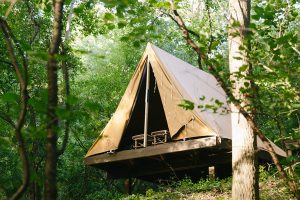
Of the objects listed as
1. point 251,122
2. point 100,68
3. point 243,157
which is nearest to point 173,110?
point 243,157

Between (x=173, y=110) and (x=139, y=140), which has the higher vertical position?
(x=173, y=110)

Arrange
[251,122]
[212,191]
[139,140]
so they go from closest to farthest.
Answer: [251,122]
[212,191]
[139,140]

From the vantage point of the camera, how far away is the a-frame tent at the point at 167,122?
8.45 m

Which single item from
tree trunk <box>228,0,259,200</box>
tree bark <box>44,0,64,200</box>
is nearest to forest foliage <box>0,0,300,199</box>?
tree bark <box>44,0,64,200</box>

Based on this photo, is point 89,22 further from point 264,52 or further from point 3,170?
point 264,52

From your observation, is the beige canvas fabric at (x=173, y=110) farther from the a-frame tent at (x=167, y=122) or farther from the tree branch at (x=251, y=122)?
the tree branch at (x=251, y=122)

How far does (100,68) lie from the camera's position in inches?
898

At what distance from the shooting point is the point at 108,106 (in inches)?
704

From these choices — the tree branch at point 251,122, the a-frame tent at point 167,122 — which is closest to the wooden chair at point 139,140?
the a-frame tent at point 167,122

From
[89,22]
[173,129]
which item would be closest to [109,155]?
[173,129]

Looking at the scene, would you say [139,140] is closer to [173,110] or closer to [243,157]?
[173,110]

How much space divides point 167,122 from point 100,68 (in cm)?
1413

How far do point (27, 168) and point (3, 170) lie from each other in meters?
16.0

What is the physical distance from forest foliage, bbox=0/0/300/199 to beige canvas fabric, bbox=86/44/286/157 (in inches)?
28.1
